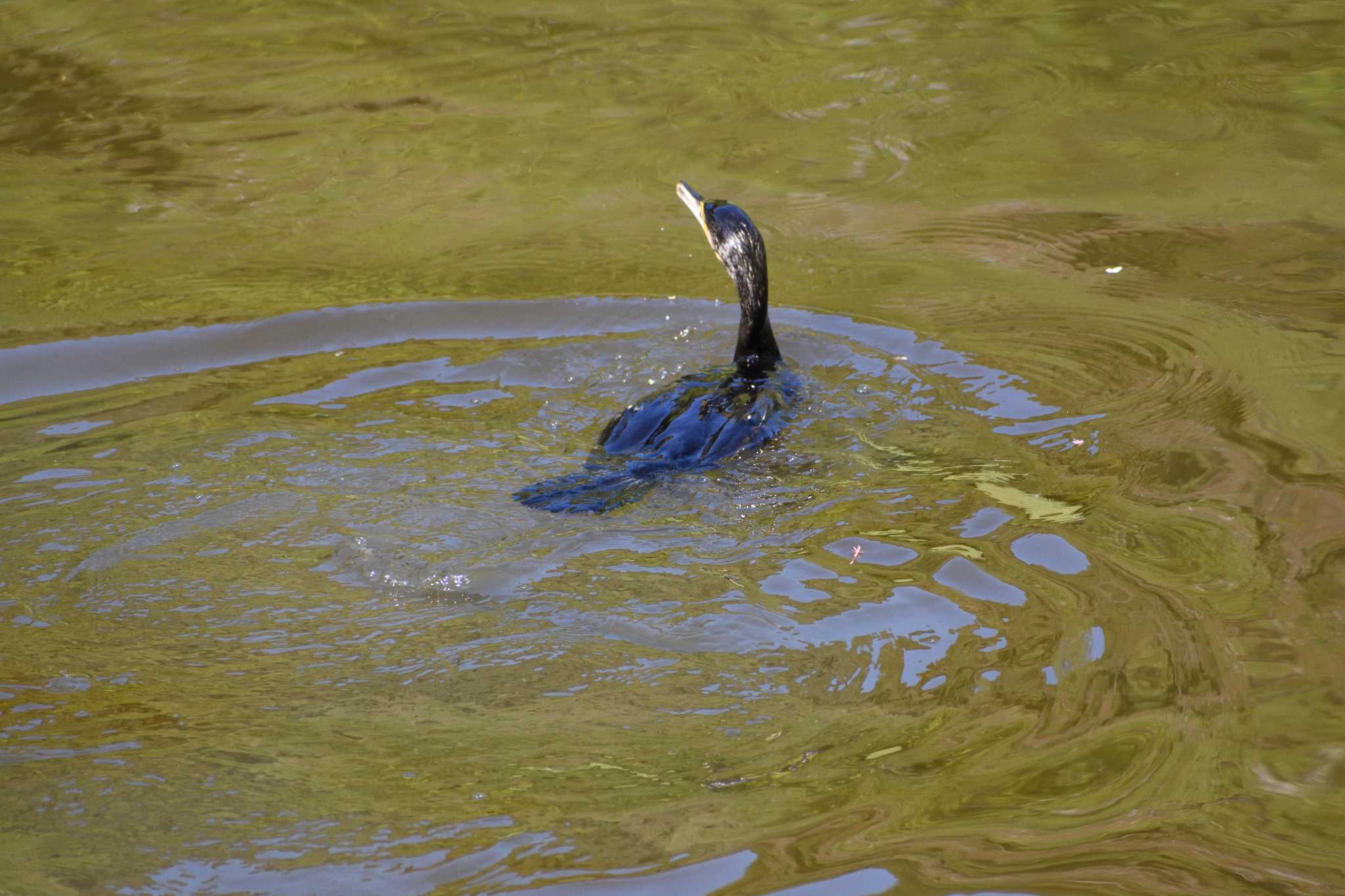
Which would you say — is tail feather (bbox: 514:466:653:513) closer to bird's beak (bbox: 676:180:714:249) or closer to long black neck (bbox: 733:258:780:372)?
long black neck (bbox: 733:258:780:372)

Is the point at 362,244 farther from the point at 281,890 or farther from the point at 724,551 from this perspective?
the point at 281,890

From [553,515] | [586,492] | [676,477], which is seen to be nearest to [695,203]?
[676,477]

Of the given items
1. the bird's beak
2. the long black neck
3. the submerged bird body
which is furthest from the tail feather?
the bird's beak

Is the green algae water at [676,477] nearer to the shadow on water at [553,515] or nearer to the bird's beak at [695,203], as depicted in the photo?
the shadow on water at [553,515]

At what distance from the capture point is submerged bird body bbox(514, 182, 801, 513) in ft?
15.0

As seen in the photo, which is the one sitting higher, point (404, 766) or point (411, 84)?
point (411, 84)

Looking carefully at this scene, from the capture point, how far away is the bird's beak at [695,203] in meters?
5.99

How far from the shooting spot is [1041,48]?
732cm

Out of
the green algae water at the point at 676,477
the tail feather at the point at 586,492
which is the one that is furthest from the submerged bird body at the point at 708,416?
the green algae water at the point at 676,477

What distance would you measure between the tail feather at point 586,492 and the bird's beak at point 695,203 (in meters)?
1.66

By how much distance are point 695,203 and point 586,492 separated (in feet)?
6.85

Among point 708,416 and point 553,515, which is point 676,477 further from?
point 553,515

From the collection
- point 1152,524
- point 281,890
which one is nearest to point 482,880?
point 281,890

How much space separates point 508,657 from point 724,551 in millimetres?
876
